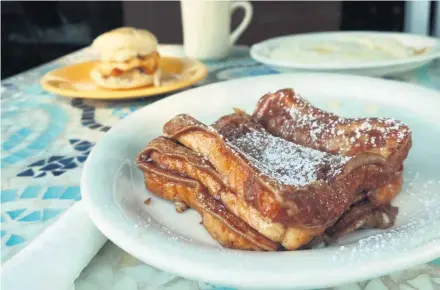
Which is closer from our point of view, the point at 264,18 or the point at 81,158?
the point at 81,158

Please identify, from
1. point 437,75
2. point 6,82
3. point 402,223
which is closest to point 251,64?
point 437,75

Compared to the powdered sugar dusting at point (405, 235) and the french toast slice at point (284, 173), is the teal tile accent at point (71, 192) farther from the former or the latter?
the powdered sugar dusting at point (405, 235)

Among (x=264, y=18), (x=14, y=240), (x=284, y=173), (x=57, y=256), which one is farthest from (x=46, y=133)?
(x=264, y=18)

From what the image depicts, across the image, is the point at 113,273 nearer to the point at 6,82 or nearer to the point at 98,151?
the point at 98,151

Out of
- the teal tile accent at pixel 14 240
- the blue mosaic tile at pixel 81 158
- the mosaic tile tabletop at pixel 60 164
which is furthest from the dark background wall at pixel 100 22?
the teal tile accent at pixel 14 240

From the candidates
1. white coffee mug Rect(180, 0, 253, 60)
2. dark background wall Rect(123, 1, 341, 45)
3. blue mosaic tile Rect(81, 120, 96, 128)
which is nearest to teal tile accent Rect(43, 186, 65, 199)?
blue mosaic tile Rect(81, 120, 96, 128)

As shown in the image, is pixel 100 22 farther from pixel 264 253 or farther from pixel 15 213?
pixel 264 253
